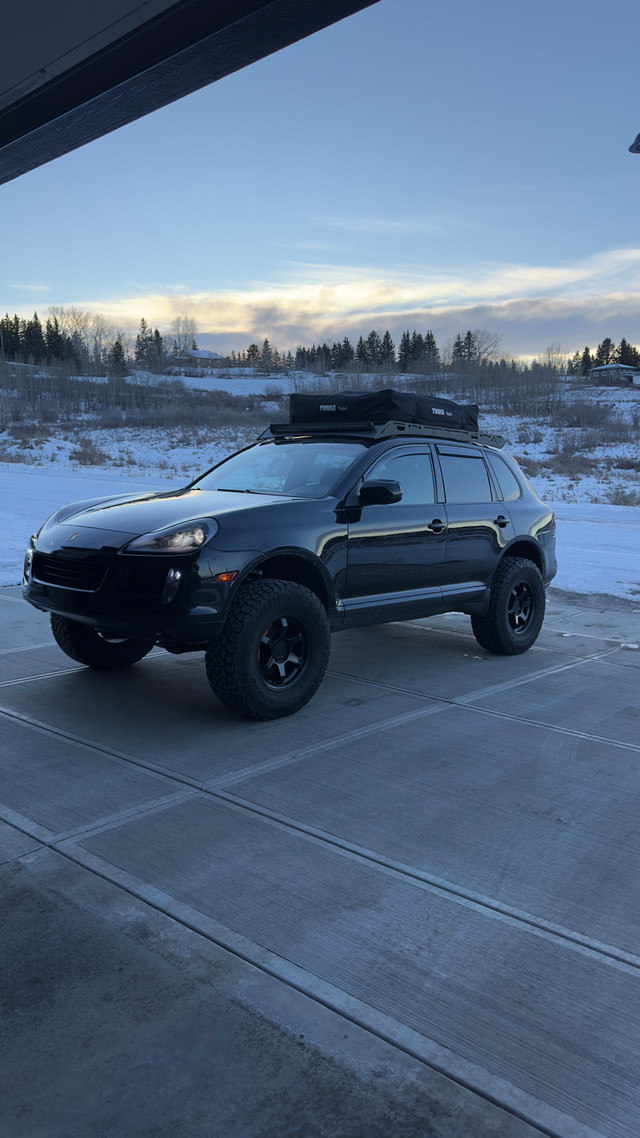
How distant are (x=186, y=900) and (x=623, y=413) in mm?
55050

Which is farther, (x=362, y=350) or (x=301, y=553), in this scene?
(x=362, y=350)

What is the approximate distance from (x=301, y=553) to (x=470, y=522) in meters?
1.82

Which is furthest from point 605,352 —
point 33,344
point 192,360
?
point 33,344

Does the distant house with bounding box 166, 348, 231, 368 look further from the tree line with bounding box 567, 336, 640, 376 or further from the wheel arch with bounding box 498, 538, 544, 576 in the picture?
the wheel arch with bounding box 498, 538, 544, 576

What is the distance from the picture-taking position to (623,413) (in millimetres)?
53469

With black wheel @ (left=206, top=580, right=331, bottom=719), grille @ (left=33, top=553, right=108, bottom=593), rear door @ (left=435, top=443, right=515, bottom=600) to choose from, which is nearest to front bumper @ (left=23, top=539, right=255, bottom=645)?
grille @ (left=33, top=553, right=108, bottom=593)

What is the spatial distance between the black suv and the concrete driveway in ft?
1.78

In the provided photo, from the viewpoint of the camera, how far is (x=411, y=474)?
6.12 meters

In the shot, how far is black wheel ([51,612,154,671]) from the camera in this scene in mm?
5828

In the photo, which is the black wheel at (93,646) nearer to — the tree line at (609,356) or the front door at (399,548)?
the front door at (399,548)

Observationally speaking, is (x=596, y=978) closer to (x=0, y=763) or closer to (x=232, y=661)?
(x=232, y=661)

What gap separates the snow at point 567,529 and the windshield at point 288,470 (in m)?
3.90

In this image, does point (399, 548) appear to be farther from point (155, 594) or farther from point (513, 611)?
point (155, 594)

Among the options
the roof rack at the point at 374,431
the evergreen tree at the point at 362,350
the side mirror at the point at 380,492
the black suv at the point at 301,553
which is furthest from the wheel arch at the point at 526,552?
the evergreen tree at the point at 362,350
